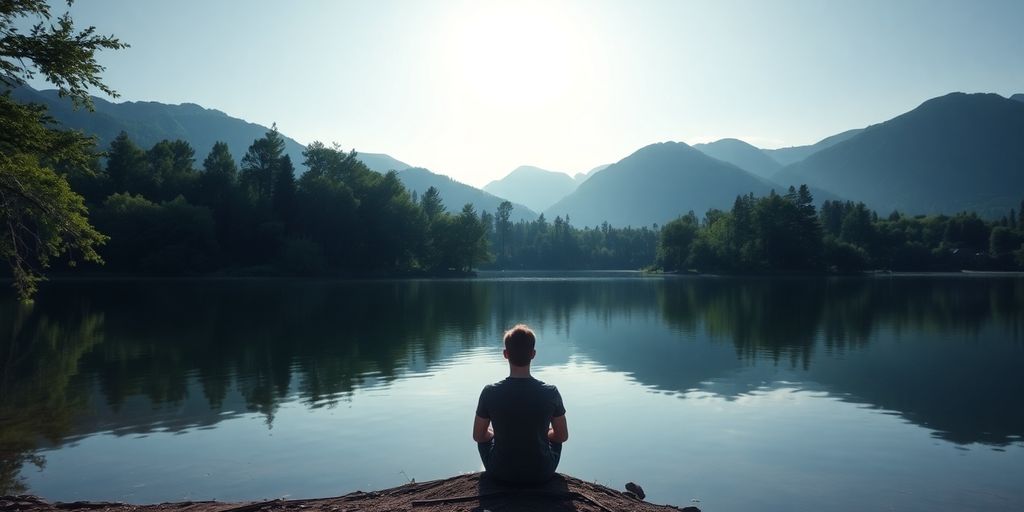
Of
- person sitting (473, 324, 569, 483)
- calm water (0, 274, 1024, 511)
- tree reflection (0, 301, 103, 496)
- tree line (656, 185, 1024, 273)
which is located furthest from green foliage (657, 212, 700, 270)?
person sitting (473, 324, 569, 483)

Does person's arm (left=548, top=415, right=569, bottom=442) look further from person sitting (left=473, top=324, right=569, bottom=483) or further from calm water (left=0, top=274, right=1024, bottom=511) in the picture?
calm water (left=0, top=274, right=1024, bottom=511)

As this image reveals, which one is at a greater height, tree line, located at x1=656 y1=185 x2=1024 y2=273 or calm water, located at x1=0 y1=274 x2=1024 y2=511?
tree line, located at x1=656 y1=185 x2=1024 y2=273

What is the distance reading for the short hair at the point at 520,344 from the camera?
294 inches

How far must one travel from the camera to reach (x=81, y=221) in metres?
16.4

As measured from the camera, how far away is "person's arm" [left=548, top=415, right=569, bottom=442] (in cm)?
776

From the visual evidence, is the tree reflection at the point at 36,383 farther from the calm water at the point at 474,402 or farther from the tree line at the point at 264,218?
the tree line at the point at 264,218

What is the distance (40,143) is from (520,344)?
1571 centimetres

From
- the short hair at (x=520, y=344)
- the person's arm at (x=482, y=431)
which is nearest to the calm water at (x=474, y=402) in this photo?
the person's arm at (x=482, y=431)

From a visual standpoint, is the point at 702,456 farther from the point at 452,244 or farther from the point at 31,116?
the point at 452,244

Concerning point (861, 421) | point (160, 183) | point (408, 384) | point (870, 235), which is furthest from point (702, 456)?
point (870, 235)

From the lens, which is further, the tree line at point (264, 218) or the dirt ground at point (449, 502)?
the tree line at point (264, 218)

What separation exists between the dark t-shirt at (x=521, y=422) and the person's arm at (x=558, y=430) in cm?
9

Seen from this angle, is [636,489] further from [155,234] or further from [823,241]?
[823,241]

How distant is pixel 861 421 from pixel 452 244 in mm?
112529
